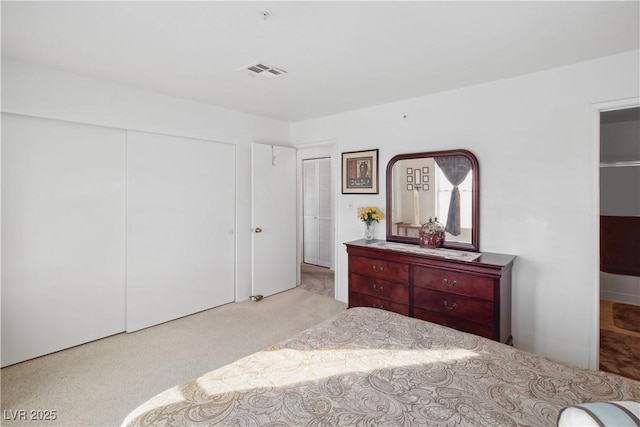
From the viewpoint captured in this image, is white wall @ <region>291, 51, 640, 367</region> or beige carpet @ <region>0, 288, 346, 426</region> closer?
beige carpet @ <region>0, 288, 346, 426</region>

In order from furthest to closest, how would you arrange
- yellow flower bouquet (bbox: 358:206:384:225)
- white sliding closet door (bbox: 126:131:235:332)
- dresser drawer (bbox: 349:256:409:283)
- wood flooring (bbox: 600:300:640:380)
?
yellow flower bouquet (bbox: 358:206:384:225)
white sliding closet door (bbox: 126:131:235:332)
dresser drawer (bbox: 349:256:409:283)
wood flooring (bbox: 600:300:640:380)

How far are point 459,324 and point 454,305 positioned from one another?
159 millimetres

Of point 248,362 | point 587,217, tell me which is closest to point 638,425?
point 248,362

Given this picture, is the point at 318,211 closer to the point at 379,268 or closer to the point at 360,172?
the point at 360,172

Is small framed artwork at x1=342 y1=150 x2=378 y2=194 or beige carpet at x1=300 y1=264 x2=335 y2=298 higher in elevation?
small framed artwork at x1=342 y1=150 x2=378 y2=194

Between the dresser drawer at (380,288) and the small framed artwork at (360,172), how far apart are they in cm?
107

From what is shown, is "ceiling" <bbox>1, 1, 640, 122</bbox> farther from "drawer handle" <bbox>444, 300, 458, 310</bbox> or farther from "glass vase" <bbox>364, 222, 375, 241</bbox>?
"drawer handle" <bbox>444, 300, 458, 310</bbox>

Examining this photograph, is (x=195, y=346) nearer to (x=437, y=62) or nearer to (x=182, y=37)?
(x=182, y=37)

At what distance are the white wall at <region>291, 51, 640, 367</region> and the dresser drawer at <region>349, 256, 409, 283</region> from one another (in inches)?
30.5

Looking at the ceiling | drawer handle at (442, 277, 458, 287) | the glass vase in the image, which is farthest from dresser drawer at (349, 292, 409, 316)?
the ceiling

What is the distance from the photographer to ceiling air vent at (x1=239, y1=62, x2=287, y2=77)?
2.55 metres

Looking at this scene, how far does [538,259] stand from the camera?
A: 106 inches

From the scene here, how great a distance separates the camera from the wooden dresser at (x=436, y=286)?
2.50 meters

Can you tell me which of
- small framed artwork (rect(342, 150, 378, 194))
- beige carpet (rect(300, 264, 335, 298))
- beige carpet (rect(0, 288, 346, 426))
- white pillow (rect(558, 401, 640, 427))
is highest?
small framed artwork (rect(342, 150, 378, 194))
